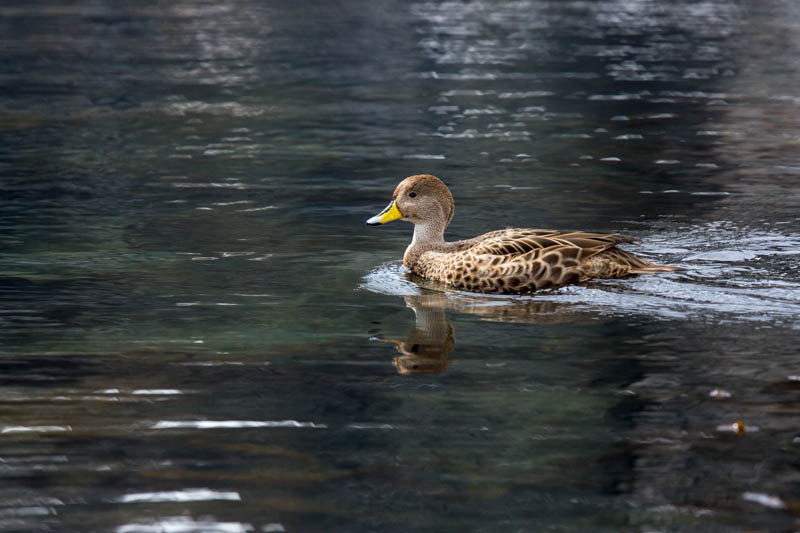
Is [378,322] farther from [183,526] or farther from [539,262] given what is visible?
[183,526]

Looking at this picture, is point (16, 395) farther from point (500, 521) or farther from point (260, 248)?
point (260, 248)

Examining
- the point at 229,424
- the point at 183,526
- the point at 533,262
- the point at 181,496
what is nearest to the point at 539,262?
the point at 533,262

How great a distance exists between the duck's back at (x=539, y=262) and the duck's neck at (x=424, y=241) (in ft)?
2.34

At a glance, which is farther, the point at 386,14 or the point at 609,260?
the point at 386,14

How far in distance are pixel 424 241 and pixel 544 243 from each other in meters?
A: 1.45

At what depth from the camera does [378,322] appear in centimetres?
996

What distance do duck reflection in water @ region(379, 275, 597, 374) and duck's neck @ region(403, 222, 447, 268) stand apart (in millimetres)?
825

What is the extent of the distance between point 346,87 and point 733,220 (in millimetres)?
13782

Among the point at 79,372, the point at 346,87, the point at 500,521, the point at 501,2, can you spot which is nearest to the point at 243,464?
the point at 500,521

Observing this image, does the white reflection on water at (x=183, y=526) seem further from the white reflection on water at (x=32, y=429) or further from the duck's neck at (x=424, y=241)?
the duck's neck at (x=424, y=241)

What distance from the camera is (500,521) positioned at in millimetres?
6195

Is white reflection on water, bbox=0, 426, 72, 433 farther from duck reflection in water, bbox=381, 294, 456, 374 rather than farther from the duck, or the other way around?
the duck

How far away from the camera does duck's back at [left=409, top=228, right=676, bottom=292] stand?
34.8 feet

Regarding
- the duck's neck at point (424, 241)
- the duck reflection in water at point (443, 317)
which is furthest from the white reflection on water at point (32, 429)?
the duck's neck at point (424, 241)
